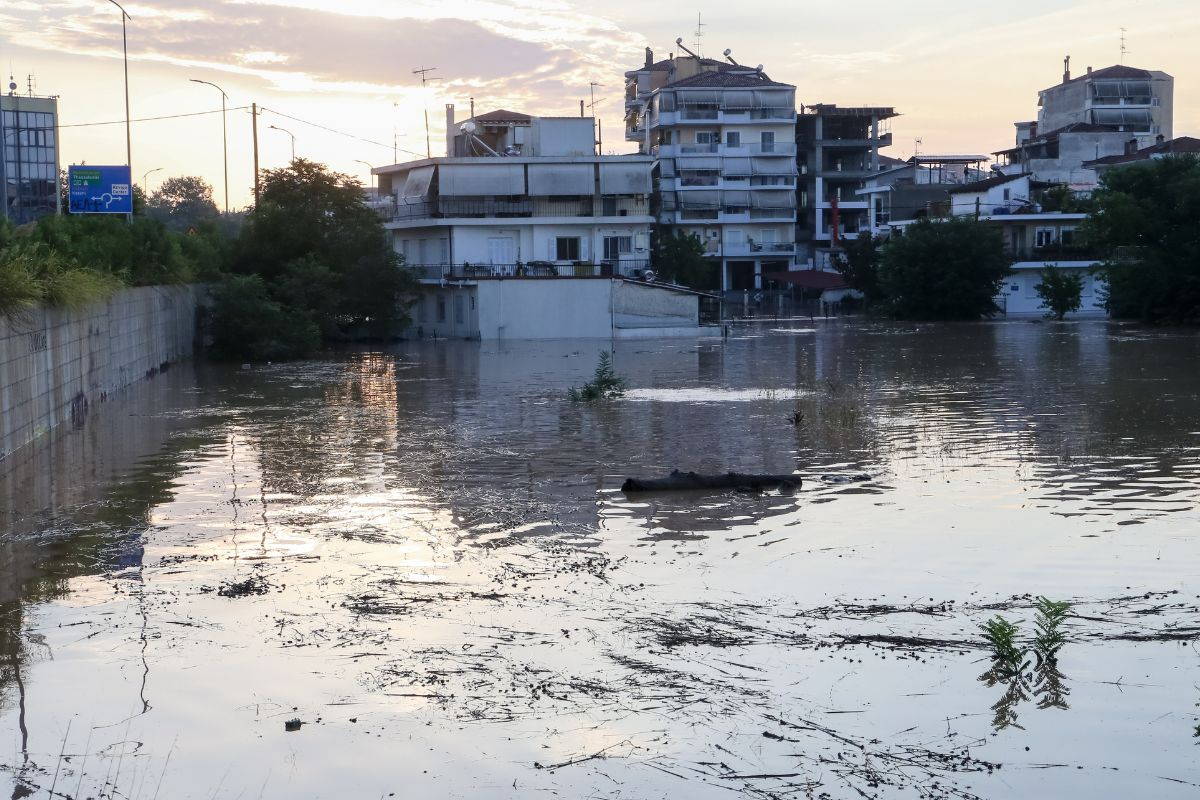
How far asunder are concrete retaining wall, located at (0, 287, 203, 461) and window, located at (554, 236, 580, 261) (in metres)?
28.9

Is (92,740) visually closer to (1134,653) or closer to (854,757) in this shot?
(854,757)

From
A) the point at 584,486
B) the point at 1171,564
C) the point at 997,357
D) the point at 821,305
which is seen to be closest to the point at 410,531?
the point at 584,486

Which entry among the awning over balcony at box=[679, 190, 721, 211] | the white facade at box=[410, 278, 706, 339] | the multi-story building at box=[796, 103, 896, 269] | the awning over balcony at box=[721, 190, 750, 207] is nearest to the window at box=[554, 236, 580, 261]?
the white facade at box=[410, 278, 706, 339]

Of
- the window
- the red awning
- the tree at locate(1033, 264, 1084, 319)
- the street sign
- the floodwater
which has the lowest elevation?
the floodwater

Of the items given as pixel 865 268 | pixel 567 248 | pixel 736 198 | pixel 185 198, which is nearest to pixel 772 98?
pixel 736 198

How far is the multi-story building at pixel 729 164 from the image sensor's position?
99188 millimetres

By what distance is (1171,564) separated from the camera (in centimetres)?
1118

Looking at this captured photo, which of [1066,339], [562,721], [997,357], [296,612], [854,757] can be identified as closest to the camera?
[854,757]

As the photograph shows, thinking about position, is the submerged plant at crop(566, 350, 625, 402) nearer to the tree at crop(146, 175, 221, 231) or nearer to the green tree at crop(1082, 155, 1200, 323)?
the green tree at crop(1082, 155, 1200, 323)

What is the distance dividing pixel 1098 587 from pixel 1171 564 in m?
1.11

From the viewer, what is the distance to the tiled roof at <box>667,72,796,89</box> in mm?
99750

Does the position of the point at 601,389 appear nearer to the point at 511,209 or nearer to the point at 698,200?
the point at 511,209

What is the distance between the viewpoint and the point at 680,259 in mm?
85562

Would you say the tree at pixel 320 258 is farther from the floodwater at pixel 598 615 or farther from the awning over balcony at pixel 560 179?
the floodwater at pixel 598 615
